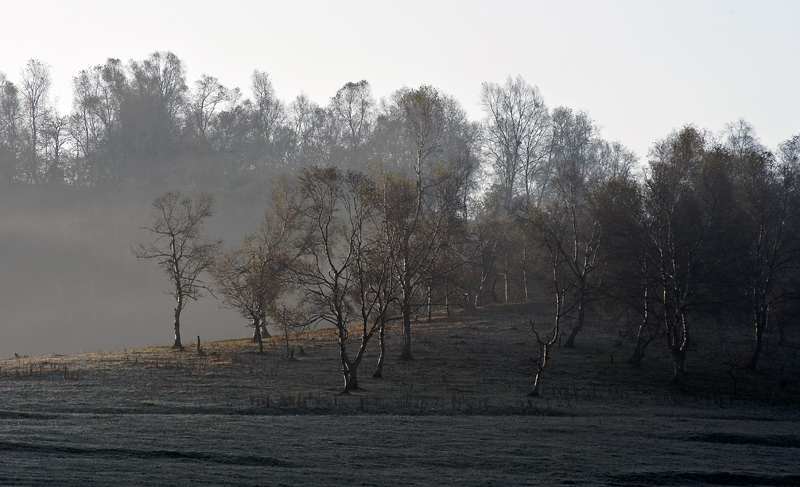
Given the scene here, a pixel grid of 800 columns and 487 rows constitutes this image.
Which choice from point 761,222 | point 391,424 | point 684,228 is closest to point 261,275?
point 684,228

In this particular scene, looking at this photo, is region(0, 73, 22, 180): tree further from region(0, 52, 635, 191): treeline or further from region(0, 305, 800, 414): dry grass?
region(0, 305, 800, 414): dry grass

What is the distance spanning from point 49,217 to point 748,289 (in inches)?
3132

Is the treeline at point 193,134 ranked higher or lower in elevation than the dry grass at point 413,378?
higher

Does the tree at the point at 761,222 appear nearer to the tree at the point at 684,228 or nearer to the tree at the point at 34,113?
the tree at the point at 684,228

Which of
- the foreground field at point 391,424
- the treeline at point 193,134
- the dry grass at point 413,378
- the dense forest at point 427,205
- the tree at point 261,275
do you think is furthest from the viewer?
the treeline at point 193,134

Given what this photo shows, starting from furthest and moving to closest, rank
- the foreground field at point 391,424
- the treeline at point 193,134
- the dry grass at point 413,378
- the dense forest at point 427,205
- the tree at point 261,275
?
the treeline at point 193,134, the tree at point 261,275, the dense forest at point 427,205, the dry grass at point 413,378, the foreground field at point 391,424

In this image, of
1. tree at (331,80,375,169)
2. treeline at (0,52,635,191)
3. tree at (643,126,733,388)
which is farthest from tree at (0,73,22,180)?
tree at (643,126,733,388)

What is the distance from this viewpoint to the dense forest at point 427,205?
103ft

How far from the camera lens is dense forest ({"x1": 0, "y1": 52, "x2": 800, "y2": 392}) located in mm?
31266

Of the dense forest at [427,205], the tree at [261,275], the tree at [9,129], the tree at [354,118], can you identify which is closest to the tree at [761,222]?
the dense forest at [427,205]

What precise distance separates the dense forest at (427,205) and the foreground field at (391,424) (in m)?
2.93

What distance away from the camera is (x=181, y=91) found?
92125mm

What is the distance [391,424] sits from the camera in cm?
1723

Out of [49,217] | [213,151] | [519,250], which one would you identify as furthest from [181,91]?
[519,250]
